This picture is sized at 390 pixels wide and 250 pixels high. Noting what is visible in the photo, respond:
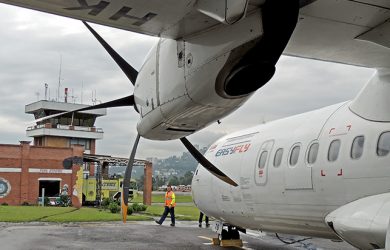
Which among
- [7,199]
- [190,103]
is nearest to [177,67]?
[190,103]

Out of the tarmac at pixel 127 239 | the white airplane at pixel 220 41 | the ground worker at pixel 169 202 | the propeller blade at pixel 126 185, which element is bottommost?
the tarmac at pixel 127 239

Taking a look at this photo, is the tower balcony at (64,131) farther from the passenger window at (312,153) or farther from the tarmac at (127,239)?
the passenger window at (312,153)

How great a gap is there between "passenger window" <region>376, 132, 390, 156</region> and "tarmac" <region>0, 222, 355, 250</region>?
7.45 metres

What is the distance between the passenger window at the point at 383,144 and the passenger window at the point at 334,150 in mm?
837

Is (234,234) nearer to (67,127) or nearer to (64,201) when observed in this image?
(64,201)

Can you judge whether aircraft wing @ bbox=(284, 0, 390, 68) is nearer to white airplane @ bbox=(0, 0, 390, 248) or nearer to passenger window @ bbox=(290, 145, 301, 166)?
white airplane @ bbox=(0, 0, 390, 248)

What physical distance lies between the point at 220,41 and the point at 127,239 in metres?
12.2

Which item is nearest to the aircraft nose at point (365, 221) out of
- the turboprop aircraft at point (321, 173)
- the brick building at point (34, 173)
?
the turboprop aircraft at point (321, 173)

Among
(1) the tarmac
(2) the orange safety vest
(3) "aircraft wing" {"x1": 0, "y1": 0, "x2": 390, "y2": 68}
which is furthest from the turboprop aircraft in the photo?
(2) the orange safety vest

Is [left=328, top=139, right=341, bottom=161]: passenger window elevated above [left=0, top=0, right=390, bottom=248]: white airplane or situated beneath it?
situated beneath

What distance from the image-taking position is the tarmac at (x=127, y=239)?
14.0m

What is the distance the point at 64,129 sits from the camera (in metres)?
58.4

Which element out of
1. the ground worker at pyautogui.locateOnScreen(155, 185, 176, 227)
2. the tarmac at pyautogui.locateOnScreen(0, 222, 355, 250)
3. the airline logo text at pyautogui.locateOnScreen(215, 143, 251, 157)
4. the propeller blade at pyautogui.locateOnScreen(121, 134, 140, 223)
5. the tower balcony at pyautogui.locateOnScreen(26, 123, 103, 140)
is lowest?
the tarmac at pyautogui.locateOnScreen(0, 222, 355, 250)

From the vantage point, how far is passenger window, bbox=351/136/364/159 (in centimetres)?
730
